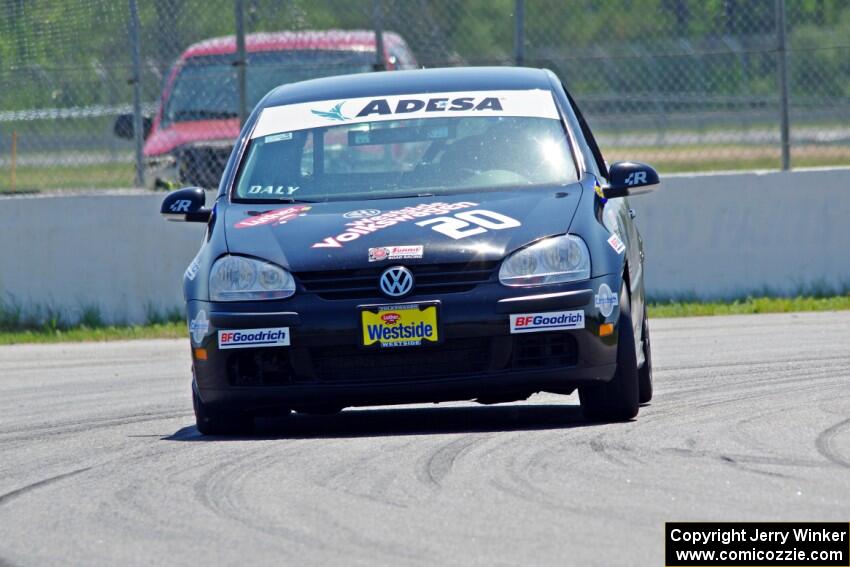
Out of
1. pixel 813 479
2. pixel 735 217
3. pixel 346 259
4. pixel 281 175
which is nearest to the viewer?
pixel 813 479

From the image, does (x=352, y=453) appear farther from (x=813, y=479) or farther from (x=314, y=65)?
(x=314, y=65)

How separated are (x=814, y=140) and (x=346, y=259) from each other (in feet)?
25.9

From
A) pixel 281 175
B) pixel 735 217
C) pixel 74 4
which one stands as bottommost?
pixel 735 217

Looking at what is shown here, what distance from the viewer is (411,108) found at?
26.9 ft

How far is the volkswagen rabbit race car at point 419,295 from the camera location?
22.4 feet

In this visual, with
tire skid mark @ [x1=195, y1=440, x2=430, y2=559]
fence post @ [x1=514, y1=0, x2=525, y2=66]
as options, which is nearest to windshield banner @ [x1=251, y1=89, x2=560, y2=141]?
tire skid mark @ [x1=195, y1=440, x2=430, y2=559]

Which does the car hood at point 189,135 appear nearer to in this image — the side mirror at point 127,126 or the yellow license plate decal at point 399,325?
the side mirror at point 127,126

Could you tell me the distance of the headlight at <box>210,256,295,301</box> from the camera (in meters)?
6.93

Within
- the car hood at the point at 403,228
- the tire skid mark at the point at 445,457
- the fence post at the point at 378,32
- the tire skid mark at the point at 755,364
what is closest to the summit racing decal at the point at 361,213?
the car hood at the point at 403,228

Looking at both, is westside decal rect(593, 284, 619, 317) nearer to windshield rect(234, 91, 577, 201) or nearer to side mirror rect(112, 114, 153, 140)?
windshield rect(234, 91, 577, 201)

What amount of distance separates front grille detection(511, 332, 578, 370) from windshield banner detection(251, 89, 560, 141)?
1.58 metres

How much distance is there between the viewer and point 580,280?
6.92 meters

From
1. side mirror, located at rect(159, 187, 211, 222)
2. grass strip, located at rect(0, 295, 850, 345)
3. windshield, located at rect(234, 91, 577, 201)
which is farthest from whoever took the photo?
grass strip, located at rect(0, 295, 850, 345)

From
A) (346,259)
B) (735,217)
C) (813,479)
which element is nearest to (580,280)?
(346,259)
